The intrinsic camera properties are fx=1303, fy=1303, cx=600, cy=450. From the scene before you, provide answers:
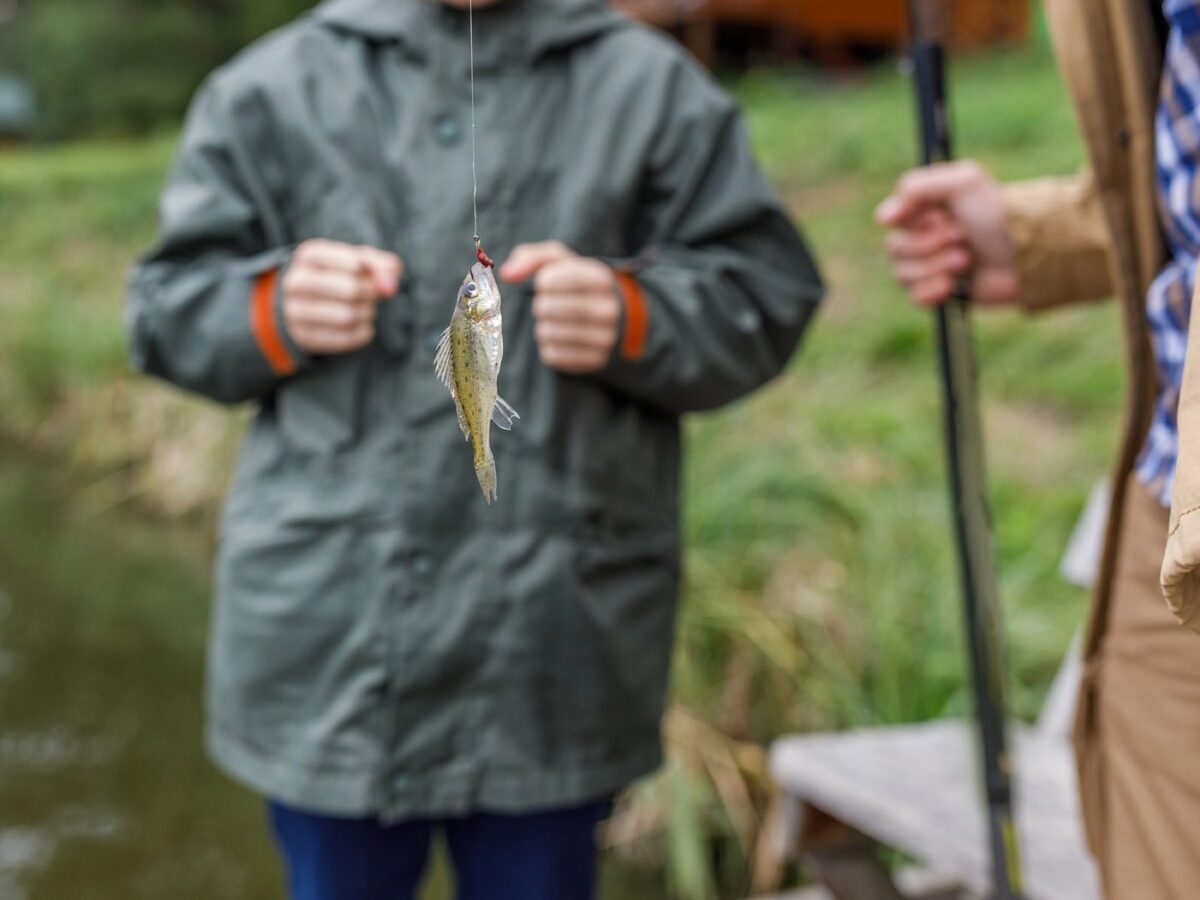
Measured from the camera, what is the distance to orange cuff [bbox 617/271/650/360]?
5.49ft

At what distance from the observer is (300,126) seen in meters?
1.77

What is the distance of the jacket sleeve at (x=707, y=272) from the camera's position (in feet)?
5.67

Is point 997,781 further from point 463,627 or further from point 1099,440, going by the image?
point 1099,440

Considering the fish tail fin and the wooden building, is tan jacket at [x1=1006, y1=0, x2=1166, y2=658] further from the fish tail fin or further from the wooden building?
the wooden building

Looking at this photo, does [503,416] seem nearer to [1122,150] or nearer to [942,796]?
[1122,150]

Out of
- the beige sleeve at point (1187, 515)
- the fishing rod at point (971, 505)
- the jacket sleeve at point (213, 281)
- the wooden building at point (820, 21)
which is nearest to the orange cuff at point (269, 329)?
the jacket sleeve at point (213, 281)

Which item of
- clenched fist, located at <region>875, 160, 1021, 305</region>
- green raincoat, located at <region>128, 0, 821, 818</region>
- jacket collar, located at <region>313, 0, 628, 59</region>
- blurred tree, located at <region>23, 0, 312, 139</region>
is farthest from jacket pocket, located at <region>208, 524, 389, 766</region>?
blurred tree, located at <region>23, 0, 312, 139</region>

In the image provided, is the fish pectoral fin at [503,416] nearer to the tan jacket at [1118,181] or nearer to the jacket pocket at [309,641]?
the jacket pocket at [309,641]

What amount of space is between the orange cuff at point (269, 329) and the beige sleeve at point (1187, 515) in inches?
44.8

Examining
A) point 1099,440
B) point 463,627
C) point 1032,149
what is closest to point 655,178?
point 463,627

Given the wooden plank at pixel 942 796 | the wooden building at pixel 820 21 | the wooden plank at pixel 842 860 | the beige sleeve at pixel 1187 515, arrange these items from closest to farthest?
the beige sleeve at pixel 1187 515, the wooden plank at pixel 942 796, the wooden plank at pixel 842 860, the wooden building at pixel 820 21

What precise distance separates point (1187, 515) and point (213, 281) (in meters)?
1.32

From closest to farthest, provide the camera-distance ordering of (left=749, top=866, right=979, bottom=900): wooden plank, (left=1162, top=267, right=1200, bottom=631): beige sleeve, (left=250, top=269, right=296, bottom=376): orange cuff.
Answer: (left=1162, top=267, right=1200, bottom=631): beige sleeve
(left=250, top=269, right=296, bottom=376): orange cuff
(left=749, top=866, right=979, bottom=900): wooden plank

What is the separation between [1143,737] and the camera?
127 centimetres
